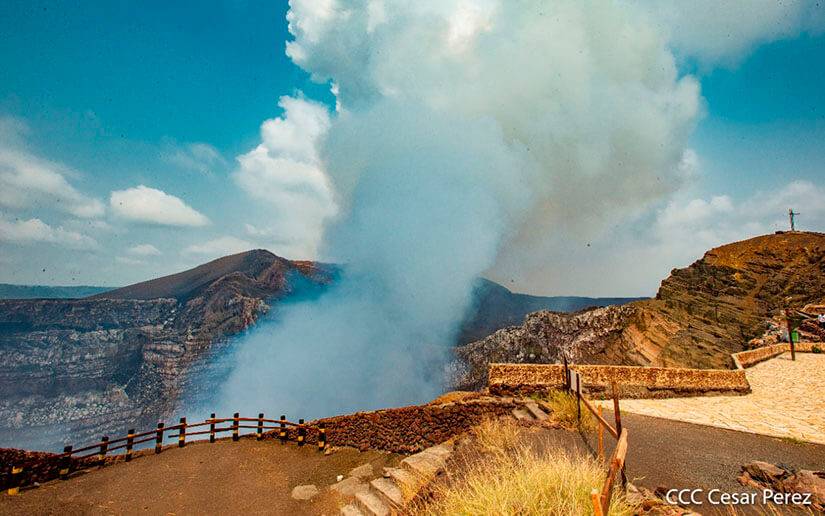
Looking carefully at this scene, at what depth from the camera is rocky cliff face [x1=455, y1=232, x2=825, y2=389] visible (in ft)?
87.6

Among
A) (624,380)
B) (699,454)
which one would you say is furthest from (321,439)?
(624,380)

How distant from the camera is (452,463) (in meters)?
7.23

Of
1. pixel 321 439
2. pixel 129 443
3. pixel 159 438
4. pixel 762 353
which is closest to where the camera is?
pixel 321 439

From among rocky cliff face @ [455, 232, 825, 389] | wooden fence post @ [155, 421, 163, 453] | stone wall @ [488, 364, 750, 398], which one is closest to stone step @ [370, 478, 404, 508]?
stone wall @ [488, 364, 750, 398]

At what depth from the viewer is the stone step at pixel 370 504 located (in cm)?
694

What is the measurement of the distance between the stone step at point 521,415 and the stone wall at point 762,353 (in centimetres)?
1763

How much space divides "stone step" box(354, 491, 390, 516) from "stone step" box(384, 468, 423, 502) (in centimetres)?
47

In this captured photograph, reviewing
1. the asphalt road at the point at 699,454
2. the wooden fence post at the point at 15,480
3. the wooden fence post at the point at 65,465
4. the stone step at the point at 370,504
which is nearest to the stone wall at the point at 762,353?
the asphalt road at the point at 699,454

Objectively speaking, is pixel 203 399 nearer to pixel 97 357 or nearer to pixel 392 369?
pixel 97 357

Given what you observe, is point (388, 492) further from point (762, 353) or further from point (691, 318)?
point (691, 318)

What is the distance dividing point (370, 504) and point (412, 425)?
3.85 meters

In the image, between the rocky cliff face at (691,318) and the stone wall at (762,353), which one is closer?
the stone wall at (762,353)

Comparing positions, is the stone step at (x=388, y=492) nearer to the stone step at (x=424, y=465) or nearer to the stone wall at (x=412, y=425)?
the stone step at (x=424, y=465)

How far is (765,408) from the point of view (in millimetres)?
11984
